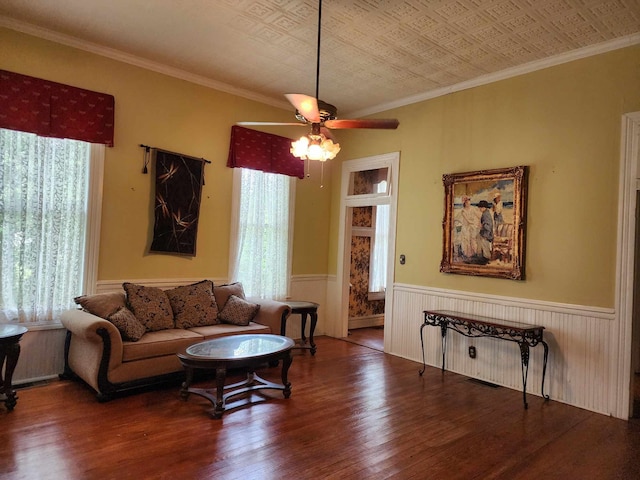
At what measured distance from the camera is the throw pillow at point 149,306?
4098mm

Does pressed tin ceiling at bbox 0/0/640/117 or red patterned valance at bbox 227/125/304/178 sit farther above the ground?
pressed tin ceiling at bbox 0/0/640/117

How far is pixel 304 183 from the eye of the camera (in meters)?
6.13

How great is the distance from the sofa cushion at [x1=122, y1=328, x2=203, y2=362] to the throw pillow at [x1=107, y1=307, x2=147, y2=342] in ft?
0.21

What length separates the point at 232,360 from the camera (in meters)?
3.25

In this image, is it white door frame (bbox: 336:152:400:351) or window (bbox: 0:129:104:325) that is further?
white door frame (bbox: 336:152:400:351)

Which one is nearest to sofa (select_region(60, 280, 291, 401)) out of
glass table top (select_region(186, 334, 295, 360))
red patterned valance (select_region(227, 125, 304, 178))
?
glass table top (select_region(186, 334, 295, 360))

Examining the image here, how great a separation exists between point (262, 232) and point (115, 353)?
2556 mm

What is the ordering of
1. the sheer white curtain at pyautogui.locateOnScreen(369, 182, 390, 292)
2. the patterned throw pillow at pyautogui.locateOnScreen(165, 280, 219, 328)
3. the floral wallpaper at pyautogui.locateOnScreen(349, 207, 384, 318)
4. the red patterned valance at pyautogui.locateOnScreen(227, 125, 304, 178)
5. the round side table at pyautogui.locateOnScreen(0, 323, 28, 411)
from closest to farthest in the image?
the round side table at pyautogui.locateOnScreen(0, 323, 28, 411) → the patterned throw pillow at pyautogui.locateOnScreen(165, 280, 219, 328) → the red patterned valance at pyautogui.locateOnScreen(227, 125, 304, 178) → the floral wallpaper at pyautogui.locateOnScreen(349, 207, 384, 318) → the sheer white curtain at pyautogui.locateOnScreen(369, 182, 390, 292)

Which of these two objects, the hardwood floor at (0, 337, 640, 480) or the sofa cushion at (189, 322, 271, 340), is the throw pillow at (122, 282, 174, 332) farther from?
the hardwood floor at (0, 337, 640, 480)

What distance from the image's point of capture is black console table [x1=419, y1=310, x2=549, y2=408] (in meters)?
3.89

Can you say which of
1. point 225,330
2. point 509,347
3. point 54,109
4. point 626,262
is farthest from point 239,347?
point 626,262

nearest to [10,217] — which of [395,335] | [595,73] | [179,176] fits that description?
[179,176]

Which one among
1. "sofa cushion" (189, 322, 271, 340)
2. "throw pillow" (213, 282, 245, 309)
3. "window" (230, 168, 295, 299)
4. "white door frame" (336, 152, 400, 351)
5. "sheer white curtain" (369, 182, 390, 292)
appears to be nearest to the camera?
"sofa cushion" (189, 322, 271, 340)

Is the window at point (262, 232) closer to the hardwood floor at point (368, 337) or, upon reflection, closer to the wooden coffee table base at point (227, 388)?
the hardwood floor at point (368, 337)
